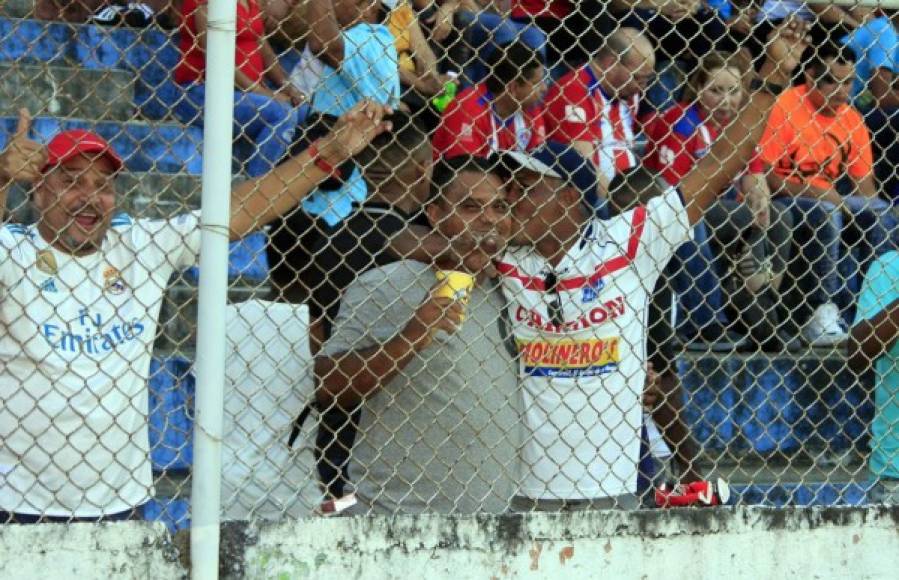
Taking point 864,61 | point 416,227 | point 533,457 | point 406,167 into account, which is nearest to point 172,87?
point 406,167

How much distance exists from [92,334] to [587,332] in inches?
56.6

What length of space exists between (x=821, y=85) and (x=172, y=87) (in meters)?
2.92

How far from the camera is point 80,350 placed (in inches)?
139

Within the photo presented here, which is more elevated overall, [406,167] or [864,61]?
[864,61]

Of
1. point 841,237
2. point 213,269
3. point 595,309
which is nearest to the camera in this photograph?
point 213,269

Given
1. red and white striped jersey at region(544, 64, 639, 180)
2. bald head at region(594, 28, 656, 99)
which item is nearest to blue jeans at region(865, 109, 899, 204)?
bald head at region(594, 28, 656, 99)

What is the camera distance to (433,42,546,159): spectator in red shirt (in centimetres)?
557

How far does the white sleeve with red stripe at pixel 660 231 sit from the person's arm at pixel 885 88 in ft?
9.00

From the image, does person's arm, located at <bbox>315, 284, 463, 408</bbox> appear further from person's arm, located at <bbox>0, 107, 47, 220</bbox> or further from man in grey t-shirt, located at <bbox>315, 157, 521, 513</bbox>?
person's arm, located at <bbox>0, 107, 47, 220</bbox>

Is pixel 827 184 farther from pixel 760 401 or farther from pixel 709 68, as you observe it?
pixel 760 401

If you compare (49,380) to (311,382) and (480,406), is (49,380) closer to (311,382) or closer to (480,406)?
(311,382)

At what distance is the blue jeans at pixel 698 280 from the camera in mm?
5266

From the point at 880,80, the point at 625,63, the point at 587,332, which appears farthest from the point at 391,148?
the point at 880,80

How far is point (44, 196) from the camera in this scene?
3.86 m
